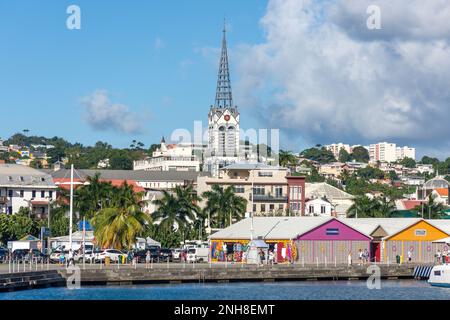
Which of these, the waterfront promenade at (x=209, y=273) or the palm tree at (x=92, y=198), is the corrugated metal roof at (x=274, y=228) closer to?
the waterfront promenade at (x=209, y=273)

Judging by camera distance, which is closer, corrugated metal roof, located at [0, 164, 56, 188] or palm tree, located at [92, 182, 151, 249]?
palm tree, located at [92, 182, 151, 249]

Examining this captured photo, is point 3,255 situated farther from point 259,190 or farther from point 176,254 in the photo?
point 259,190

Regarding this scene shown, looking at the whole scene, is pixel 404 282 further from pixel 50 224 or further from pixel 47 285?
pixel 50 224

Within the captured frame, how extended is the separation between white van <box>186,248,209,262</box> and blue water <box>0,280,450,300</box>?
19.4 meters

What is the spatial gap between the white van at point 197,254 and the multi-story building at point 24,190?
51978 millimetres

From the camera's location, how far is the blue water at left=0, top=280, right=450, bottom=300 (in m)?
65.9

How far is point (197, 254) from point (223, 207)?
3234cm

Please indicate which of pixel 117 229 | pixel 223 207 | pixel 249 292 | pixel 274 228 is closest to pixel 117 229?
pixel 117 229

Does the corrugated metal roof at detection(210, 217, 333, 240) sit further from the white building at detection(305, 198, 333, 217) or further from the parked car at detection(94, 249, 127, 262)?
the white building at detection(305, 198, 333, 217)

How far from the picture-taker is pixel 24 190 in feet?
508

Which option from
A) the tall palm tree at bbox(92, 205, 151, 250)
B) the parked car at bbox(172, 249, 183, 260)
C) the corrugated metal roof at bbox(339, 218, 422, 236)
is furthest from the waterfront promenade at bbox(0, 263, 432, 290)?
the parked car at bbox(172, 249, 183, 260)

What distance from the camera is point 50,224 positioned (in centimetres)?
12275
